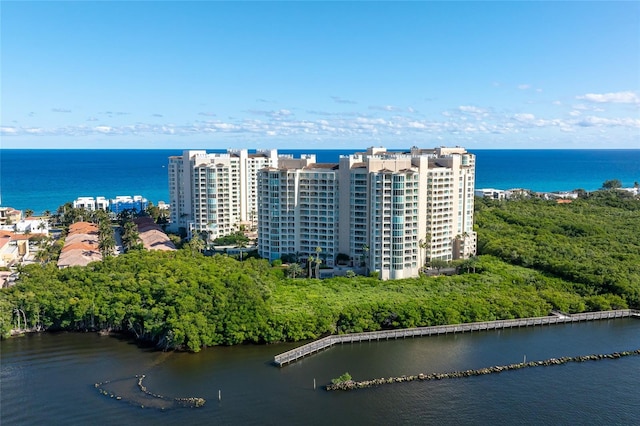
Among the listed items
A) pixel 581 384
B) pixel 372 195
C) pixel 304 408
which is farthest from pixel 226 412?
pixel 372 195

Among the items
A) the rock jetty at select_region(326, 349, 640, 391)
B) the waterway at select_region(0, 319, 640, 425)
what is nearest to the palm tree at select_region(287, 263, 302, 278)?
the waterway at select_region(0, 319, 640, 425)

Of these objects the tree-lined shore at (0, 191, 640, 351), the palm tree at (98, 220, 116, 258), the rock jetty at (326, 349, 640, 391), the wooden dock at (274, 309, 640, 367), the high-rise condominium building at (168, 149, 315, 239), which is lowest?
the rock jetty at (326, 349, 640, 391)

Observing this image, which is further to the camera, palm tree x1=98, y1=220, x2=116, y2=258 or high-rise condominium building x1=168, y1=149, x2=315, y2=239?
high-rise condominium building x1=168, y1=149, x2=315, y2=239

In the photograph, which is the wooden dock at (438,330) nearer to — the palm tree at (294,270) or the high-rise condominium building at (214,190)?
the palm tree at (294,270)

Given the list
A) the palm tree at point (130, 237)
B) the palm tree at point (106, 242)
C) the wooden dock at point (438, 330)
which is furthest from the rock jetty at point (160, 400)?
the palm tree at point (130, 237)

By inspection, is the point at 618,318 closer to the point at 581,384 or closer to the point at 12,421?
the point at 581,384

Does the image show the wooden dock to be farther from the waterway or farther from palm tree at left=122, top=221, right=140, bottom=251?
palm tree at left=122, top=221, right=140, bottom=251

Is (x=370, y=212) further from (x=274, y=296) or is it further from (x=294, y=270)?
(x=274, y=296)
